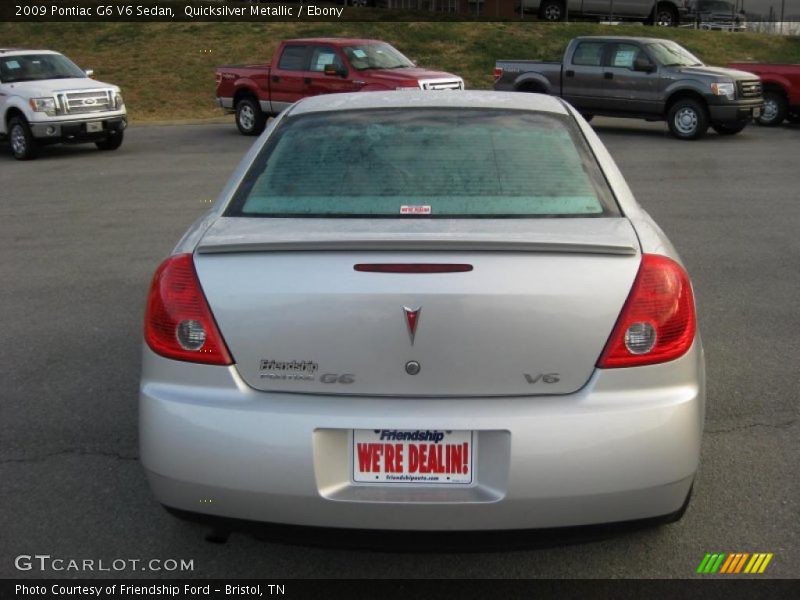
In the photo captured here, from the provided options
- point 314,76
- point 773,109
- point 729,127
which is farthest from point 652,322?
point 773,109

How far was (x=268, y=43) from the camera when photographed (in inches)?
1347

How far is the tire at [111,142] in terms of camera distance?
57.8 feet

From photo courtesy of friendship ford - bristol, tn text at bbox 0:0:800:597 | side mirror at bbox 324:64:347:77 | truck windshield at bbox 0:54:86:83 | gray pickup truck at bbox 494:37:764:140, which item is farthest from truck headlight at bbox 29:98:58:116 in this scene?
photo courtesy of friendship ford - bristol, tn text at bbox 0:0:800:597

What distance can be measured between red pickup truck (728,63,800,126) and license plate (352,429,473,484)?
1815cm

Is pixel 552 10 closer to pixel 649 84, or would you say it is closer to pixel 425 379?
pixel 649 84

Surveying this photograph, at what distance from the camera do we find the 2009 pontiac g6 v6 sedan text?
294cm

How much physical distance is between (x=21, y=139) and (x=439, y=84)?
24.2ft

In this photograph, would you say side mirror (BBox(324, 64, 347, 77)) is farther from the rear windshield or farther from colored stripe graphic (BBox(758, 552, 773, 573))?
colored stripe graphic (BBox(758, 552, 773, 573))

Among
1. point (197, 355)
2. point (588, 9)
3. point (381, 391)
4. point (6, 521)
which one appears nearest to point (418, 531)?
point (381, 391)

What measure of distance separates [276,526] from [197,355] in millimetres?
598

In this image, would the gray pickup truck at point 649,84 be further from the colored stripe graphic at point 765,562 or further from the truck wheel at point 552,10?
the truck wheel at point 552,10

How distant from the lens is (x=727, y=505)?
3.95 m

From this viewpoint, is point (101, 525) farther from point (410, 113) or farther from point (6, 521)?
point (410, 113)

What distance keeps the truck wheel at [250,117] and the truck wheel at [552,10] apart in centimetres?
1974
